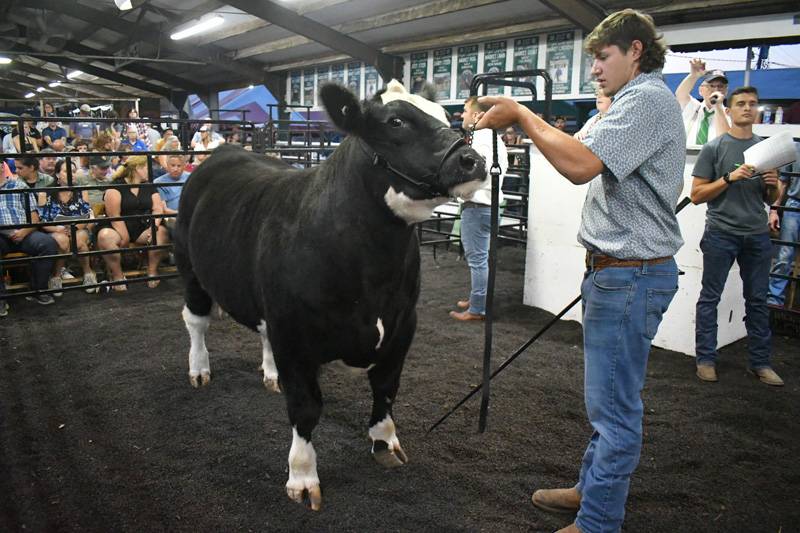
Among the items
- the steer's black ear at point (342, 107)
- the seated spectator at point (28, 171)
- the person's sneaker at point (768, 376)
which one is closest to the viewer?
the steer's black ear at point (342, 107)

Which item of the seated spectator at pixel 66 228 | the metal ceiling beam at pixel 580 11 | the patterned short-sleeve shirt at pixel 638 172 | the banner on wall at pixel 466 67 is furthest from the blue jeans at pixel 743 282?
the banner on wall at pixel 466 67

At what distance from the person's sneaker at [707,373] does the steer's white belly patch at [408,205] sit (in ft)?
8.53

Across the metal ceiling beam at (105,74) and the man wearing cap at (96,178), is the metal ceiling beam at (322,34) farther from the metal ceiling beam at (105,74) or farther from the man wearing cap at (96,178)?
the metal ceiling beam at (105,74)

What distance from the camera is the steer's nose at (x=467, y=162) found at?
1845 mm

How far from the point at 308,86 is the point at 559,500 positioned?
46.1 ft

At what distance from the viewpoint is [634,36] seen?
1735 mm

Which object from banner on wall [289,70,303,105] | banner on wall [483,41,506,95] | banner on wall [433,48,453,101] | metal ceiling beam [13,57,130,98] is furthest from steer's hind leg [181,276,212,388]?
metal ceiling beam [13,57,130,98]

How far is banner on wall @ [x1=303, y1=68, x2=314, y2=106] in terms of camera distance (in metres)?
14.8

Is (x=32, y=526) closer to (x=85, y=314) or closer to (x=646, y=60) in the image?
(x=646, y=60)

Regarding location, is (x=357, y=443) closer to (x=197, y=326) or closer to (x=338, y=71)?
(x=197, y=326)

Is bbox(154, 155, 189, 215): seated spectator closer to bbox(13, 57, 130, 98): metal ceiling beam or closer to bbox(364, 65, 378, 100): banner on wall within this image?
bbox(364, 65, 378, 100): banner on wall

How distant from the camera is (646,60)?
178cm

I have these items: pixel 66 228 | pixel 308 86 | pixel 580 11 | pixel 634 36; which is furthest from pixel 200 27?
pixel 634 36

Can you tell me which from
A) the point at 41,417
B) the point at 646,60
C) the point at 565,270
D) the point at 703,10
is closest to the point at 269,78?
the point at 703,10
